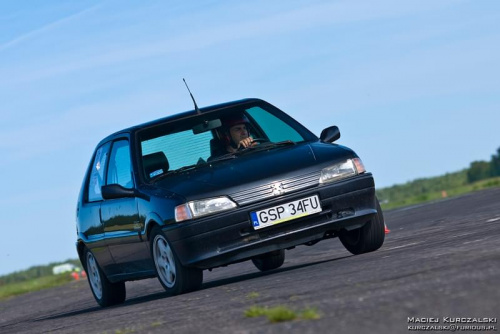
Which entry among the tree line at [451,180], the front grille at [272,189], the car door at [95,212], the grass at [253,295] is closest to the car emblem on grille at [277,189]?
the front grille at [272,189]

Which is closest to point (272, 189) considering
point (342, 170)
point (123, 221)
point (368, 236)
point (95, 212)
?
point (342, 170)

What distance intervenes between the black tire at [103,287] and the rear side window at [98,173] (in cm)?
68

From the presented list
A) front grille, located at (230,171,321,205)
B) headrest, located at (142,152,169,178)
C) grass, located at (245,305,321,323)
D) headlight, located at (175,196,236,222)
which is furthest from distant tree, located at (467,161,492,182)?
grass, located at (245,305,321,323)

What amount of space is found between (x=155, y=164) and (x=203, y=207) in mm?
1226

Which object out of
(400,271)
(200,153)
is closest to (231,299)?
(400,271)

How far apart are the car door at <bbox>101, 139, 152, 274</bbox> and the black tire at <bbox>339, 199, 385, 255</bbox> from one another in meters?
1.88

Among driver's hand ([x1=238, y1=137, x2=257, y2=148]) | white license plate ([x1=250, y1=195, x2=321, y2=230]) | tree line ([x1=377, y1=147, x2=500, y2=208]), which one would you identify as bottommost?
tree line ([x1=377, y1=147, x2=500, y2=208])

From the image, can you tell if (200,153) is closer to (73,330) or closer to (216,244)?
(216,244)

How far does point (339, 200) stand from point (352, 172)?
13.3 inches

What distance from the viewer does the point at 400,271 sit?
766cm

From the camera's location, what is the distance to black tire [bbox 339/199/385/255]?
34.3 feet

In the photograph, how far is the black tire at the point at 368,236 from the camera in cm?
1045

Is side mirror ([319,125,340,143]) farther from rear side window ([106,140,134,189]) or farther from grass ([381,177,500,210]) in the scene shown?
grass ([381,177,500,210])

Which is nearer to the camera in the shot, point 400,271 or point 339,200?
point 400,271
